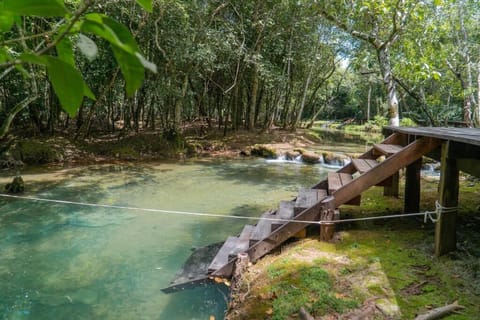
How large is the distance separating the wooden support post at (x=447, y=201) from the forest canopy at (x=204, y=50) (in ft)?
10.2

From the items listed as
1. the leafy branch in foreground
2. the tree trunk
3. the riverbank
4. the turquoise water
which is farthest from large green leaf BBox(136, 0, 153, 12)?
the riverbank

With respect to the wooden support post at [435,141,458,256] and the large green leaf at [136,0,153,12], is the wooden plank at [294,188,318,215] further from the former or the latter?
the large green leaf at [136,0,153,12]

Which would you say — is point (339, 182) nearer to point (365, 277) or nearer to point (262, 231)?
point (262, 231)

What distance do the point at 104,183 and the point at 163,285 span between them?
245 inches

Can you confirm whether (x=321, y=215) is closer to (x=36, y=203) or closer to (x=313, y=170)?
(x=36, y=203)

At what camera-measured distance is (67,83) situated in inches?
21.3

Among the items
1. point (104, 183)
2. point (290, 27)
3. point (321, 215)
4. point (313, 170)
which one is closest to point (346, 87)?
point (290, 27)

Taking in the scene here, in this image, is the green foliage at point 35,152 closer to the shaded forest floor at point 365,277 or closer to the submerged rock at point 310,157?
the submerged rock at point 310,157

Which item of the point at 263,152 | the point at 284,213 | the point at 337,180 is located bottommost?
the point at 263,152

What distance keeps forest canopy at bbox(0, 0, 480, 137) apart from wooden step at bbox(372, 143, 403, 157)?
6.79 feet

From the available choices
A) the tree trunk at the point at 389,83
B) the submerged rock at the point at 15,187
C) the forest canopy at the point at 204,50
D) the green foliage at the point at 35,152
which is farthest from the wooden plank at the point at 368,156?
the green foliage at the point at 35,152

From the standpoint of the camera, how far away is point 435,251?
3.57 m

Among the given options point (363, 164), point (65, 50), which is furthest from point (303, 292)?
point (65, 50)

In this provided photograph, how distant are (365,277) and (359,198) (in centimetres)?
115
